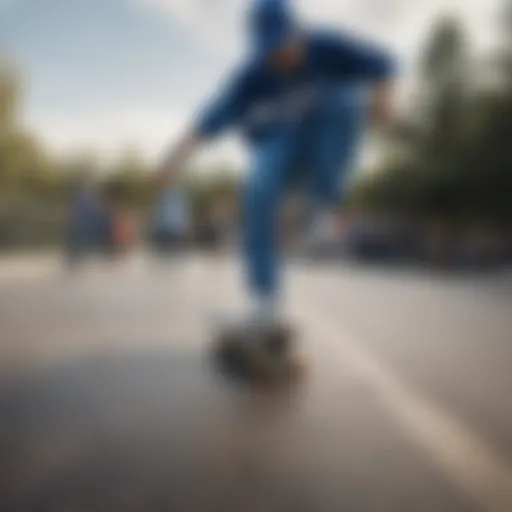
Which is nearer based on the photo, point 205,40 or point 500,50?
point 205,40

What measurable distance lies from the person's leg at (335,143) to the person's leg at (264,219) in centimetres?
12

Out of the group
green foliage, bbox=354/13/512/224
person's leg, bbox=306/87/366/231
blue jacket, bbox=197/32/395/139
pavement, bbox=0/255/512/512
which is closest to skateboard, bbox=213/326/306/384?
pavement, bbox=0/255/512/512

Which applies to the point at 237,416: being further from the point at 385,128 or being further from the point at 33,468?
the point at 385,128

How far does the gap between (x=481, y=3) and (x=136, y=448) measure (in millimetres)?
1465

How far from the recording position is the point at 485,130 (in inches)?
87.7

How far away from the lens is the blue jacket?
6.46ft

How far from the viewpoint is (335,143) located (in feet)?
6.98

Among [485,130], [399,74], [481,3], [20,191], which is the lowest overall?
[20,191]

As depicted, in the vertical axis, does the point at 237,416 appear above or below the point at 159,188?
below

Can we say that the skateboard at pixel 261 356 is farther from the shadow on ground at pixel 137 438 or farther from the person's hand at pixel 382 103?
the person's hand at pixel 382 103

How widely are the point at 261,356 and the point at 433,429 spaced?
61cm

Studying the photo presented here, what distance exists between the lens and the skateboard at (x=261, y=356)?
2307mm

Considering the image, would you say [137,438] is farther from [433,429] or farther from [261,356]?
[433,429]

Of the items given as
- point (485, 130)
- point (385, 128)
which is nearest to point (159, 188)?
point (385, 128)
